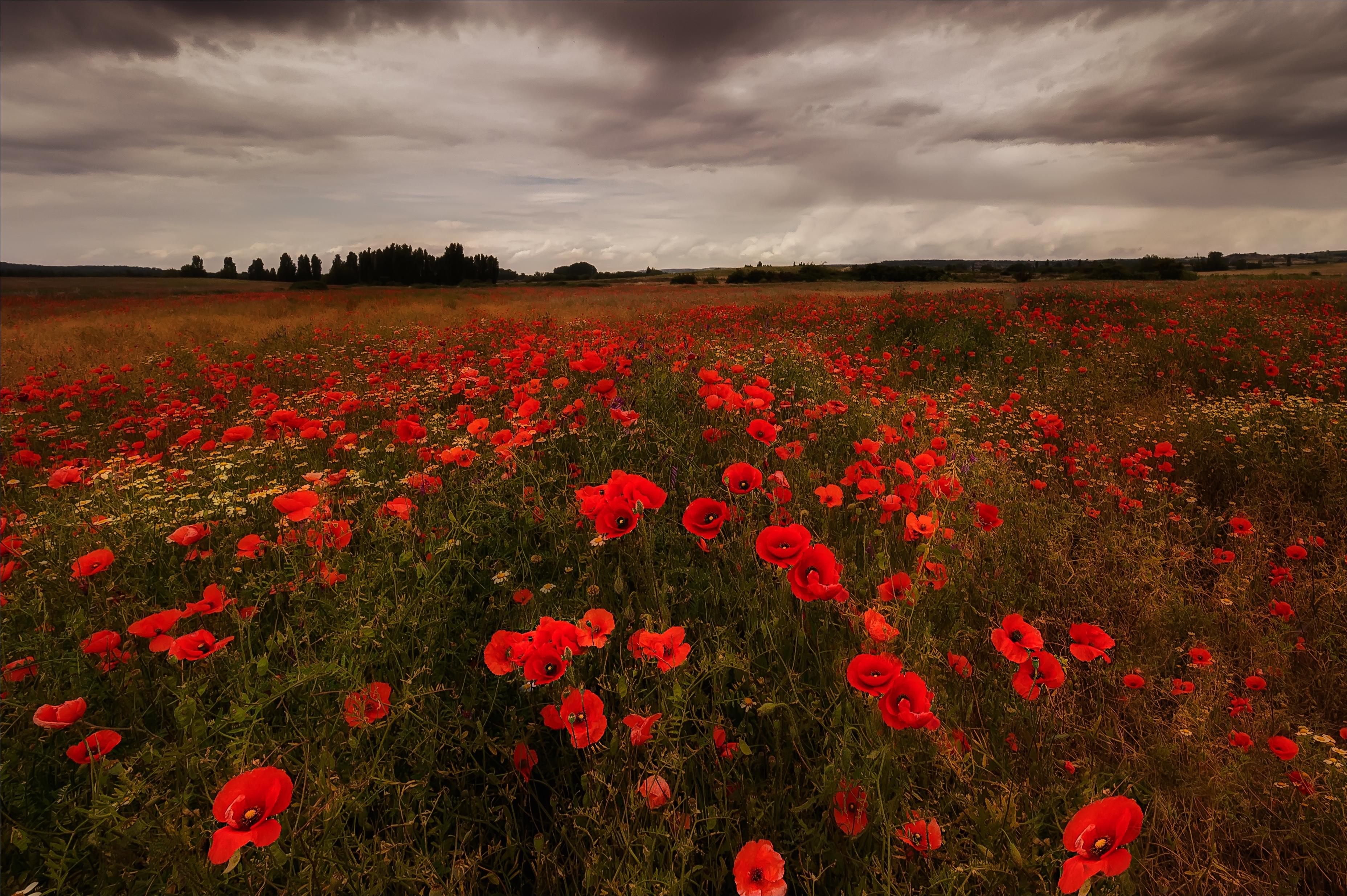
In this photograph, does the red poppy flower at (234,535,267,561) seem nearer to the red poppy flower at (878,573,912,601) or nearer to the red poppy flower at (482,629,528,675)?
the red poppy flower at (482,629,528,675)

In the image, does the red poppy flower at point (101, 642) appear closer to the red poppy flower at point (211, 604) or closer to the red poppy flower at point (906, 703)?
the red poppy flower at point (211, 604)

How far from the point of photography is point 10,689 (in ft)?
6.10

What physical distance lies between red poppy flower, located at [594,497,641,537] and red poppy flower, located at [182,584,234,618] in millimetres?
1192

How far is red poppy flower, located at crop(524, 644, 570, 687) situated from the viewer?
140 cm

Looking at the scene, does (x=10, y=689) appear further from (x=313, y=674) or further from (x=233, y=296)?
(x=233, y=296)

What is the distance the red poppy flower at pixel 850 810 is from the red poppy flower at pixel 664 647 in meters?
0.54

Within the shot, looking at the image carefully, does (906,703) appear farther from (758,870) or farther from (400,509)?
(400,509)

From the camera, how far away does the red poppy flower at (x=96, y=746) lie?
1485mm

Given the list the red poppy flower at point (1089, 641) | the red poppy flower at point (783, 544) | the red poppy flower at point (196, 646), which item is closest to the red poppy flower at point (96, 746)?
the red poppy flower at point (196, 646)

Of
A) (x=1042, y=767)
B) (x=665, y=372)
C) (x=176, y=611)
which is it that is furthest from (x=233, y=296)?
(x=1042, y=767)

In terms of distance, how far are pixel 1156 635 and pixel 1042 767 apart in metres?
1.36

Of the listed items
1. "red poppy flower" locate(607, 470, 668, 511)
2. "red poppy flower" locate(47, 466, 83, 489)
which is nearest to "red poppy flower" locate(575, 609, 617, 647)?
"red poppy flower" locate(607, 470, 668, 511)

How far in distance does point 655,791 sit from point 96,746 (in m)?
1.52

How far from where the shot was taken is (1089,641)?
1844mm
